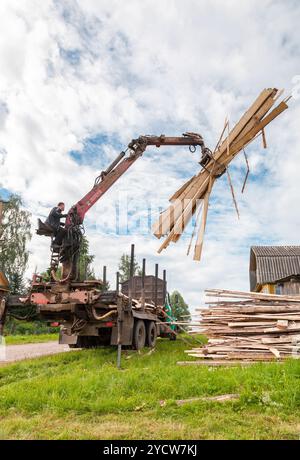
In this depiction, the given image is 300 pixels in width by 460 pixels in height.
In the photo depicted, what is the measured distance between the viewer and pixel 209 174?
278 inches

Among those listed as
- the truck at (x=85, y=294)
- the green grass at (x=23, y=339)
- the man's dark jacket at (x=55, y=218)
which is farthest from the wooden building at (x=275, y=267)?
the man's dark jacket at (x=55, y=218)

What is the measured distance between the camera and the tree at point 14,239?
31.4 m

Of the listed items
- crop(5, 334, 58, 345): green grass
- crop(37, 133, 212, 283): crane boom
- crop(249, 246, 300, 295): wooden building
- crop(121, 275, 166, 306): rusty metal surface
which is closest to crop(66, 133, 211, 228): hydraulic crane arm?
crop(37, 133, 212, 283): crane boom

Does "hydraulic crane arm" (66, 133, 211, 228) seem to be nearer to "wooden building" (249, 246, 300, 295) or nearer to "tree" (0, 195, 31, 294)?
"wooden building" (249, 246, 300, 295)

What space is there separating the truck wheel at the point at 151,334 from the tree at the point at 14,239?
65.4 ft

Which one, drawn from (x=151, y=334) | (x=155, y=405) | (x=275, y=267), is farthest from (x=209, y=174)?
(x=275, y=267)

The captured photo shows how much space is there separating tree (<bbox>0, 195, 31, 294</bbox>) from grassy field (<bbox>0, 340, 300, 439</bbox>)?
81.1 ft

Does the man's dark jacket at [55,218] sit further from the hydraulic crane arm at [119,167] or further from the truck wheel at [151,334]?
the truck wheel at [151,334]

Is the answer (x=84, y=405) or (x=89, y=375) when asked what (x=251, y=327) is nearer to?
(x=89, y=375)

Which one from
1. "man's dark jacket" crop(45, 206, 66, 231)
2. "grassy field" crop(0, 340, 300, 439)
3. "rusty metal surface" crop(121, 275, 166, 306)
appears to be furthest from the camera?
"rusty metal surface" crop(121, 275, 166, 306)

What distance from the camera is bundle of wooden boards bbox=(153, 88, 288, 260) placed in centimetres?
628

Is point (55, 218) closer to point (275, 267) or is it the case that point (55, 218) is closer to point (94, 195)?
point (94, 195)

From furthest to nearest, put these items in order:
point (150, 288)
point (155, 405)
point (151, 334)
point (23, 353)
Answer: point (150, 288), point (23, 353), point (151, 334), point (155, 405)

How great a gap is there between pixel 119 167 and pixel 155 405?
23.7ft
